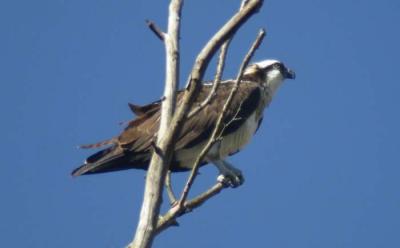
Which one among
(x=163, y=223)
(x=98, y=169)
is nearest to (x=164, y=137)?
(x=163, y=223)

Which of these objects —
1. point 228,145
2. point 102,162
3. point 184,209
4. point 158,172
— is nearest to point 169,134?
point 158,172

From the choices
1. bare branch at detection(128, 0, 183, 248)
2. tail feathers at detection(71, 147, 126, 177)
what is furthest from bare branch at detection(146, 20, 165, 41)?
tail feathers at detection(71, 147, 126, 177)

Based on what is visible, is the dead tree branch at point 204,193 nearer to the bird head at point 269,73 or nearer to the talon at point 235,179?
the talon at point 235,179

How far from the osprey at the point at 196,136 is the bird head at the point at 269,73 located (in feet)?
0.48

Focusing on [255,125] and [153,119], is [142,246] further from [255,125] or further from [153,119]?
[255,125]

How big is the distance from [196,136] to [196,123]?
0.50 feet

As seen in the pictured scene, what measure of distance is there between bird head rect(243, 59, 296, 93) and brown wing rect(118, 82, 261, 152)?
58 centimetres

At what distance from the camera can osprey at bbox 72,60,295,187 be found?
6.76 m

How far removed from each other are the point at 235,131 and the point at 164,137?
3.19 m

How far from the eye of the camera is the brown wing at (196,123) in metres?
6.80

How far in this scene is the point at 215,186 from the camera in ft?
15.9

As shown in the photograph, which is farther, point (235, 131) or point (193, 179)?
point (235, 131)

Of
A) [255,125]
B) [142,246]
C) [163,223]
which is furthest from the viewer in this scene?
[255,125]

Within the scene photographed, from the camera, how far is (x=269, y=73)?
27.8 feet
